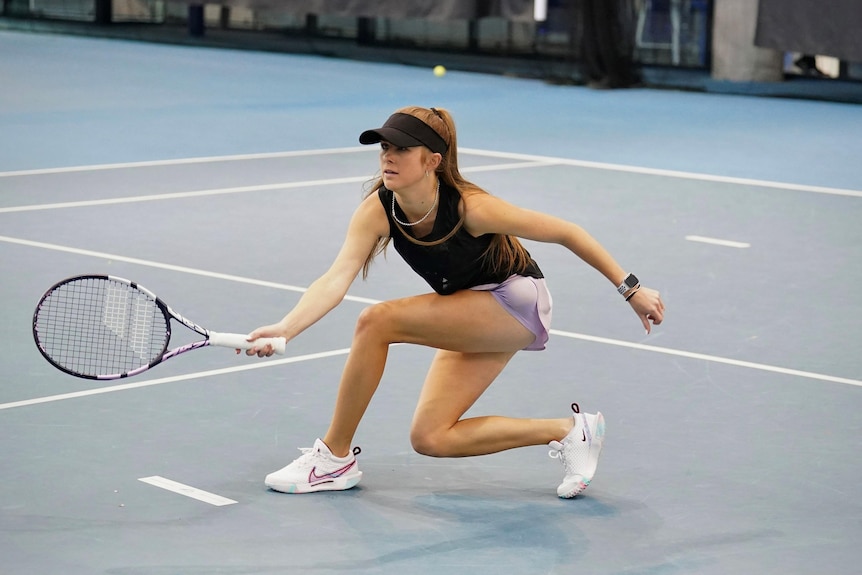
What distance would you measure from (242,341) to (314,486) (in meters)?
0.72

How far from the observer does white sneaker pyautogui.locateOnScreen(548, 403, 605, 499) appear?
439 centimetres

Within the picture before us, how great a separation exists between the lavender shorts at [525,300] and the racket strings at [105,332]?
942 mm

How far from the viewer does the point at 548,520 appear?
4.22 meters

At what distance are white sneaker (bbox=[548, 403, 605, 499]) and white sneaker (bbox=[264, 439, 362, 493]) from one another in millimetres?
599

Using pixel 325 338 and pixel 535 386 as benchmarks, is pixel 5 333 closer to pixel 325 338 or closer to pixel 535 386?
pixel 325 338

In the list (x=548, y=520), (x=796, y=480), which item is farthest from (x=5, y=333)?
(x=796, y=480)

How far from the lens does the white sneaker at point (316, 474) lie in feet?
14.5

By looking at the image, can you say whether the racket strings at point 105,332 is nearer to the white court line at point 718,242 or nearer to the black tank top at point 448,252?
the black tank top at point 448,252

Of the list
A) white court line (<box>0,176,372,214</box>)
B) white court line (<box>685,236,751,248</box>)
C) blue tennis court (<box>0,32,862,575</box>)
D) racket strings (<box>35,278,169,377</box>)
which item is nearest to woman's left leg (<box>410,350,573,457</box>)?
blue tennis court (<box>0,32,862,575</box>)

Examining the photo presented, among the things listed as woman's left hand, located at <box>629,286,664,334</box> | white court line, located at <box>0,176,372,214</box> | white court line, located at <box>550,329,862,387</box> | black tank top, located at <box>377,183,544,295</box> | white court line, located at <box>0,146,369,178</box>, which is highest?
black tank top, located at <box>377,183,544,295</box>

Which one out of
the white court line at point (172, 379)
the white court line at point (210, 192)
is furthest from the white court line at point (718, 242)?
the white court line at point (172, 379)

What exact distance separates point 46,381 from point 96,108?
888 centimetres

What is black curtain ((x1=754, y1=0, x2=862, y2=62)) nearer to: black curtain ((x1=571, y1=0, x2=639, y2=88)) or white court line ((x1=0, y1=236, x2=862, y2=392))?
black curtain ((x1=571, y1=0, x2=639, y2=88))

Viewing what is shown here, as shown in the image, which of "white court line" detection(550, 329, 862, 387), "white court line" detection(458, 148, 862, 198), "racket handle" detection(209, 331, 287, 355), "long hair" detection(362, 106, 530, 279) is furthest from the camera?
"white court line" detection(458, 148, 862, 198)
